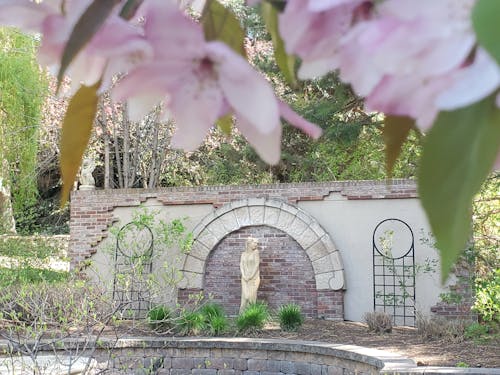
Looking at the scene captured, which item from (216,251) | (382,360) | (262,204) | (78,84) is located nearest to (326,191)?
(262,204)

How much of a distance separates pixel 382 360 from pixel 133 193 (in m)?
5.24

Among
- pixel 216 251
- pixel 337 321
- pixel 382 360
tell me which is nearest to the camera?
pixel 382 360

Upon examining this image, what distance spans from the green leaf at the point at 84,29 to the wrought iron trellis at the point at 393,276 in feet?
28.7

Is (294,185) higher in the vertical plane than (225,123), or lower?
higher

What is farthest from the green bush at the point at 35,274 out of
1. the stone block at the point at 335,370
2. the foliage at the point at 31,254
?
the stone block at the point at 335,370

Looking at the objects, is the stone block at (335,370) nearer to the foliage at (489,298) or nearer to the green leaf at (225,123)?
the foliage at (489,298)

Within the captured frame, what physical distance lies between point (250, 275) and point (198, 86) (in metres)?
8.79

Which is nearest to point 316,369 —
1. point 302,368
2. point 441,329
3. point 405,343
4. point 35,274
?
point 302,368

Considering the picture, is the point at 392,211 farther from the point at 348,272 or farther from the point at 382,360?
the point at 382,360

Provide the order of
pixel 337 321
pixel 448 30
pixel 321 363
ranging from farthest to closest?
1. pixel 337 321
2. pixel 321 363
3. pixel 448 30

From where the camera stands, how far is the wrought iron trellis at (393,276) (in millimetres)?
8898

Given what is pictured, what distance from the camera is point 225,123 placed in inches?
14.9

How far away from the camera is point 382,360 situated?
5.77m

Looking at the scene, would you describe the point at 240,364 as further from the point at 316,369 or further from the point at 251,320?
the point at 251,320
